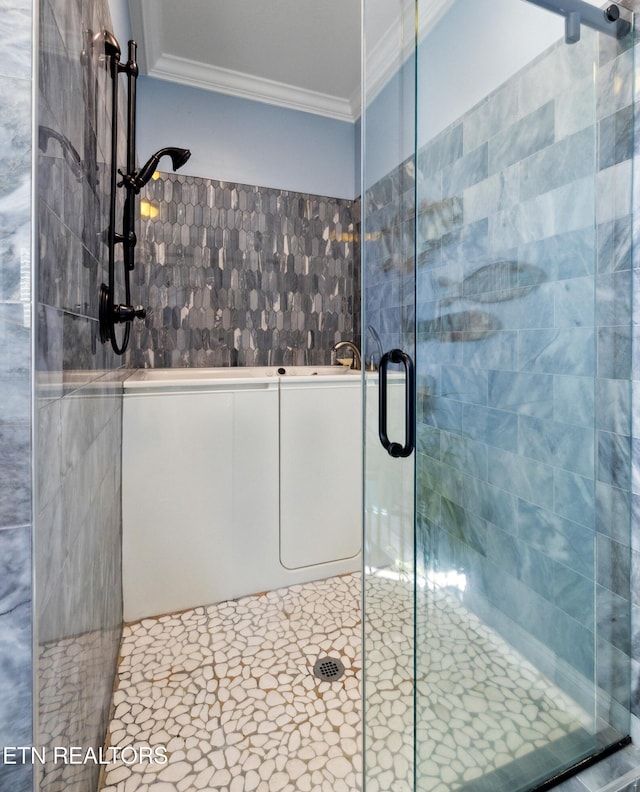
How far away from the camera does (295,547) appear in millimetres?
2025

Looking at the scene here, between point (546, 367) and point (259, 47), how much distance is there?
8.58 ft

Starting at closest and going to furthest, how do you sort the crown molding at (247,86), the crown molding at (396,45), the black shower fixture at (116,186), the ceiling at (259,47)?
the crown molding at (396,45)
the black shower fixture at (116,186)
the ceiling at (259,47)
the crown molding at (247,86)

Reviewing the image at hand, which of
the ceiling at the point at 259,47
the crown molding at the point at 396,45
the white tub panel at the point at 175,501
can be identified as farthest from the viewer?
the ceiling at the point at 259,47

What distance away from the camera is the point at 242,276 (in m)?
2.87

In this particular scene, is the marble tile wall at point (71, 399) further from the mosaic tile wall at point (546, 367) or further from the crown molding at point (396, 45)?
the mosaic tile wall at point (546, 367)

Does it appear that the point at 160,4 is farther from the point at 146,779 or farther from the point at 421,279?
the point at 146,779

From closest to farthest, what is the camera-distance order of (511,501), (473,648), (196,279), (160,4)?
(473,648), (511,501), (160,4), (196,279)

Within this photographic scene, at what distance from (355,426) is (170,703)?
51.7 inches

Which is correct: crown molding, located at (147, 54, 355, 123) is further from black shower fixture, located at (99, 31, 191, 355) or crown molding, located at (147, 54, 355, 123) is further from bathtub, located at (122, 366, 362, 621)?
bathtub, located at (122, 366, 362, 621)

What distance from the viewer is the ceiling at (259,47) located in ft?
7.36

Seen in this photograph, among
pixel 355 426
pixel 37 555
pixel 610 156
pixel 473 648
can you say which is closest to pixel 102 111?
pixel 37 555

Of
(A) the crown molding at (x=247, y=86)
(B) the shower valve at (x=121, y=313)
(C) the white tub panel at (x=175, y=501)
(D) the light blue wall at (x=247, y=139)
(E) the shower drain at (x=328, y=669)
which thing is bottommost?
(E) the shower drain at (x=328, y=669)

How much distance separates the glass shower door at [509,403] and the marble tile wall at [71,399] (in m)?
0.61

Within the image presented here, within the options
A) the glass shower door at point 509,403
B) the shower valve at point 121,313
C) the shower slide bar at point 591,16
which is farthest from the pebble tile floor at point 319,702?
the shower slide bar at point 591,16
